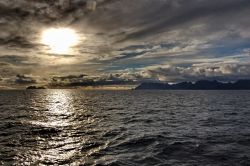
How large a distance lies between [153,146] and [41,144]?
1034 cm

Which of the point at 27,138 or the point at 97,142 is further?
the point at 27,138

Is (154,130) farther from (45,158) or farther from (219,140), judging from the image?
(45,158)

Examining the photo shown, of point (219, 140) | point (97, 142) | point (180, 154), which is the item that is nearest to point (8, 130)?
point (97, 142)

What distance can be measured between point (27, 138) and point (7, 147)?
454 cm

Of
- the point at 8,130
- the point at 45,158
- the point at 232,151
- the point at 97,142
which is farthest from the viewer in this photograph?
the point at 8,130

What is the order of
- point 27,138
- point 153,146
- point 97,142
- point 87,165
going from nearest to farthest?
point 87,165
point 153,146
point 97,142
point 27,138

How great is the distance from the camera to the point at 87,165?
61.3 ft

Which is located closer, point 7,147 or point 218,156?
point 218,156

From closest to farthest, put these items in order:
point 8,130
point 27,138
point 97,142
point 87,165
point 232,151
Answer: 1. point 87,165
2. point 232,151
3. point 97,142
4. point 27,138
5. point 8,130

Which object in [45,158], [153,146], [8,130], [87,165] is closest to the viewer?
[87,165]

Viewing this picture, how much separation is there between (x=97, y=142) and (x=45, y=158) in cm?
655

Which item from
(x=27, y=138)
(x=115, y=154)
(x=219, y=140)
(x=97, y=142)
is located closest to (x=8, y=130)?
(x=27, y=138)

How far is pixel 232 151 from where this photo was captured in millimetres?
22797

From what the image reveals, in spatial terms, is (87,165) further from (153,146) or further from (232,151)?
(232,151)
